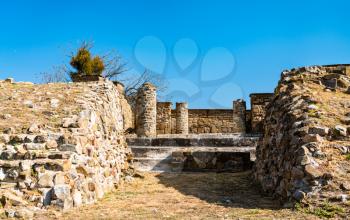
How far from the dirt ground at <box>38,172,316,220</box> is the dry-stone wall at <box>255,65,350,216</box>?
15.2 inches

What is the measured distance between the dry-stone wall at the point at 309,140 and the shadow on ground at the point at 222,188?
0.86 feet

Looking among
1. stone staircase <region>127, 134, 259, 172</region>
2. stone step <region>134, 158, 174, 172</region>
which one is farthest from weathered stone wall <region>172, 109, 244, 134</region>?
stone step <region>134, 158, 174, 172</region>

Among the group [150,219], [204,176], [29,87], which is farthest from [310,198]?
[29,87]

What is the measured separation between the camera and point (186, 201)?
20.5 ft

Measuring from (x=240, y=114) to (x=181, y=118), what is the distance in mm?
3129

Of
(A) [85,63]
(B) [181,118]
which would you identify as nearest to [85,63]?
(A) [85,63]

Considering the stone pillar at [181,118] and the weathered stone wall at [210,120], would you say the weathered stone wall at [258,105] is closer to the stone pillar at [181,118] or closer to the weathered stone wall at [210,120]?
the weathered stone wall at [210,120]

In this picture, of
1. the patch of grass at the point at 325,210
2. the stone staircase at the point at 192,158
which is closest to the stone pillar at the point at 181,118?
the stone staircase at the point at 192,158

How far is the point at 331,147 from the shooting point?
6008 mm

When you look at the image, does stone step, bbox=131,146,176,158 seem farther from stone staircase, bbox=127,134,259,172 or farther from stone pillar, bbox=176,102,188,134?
stone pillar, bbox=176,102,188,134

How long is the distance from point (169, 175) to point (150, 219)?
4311 mm

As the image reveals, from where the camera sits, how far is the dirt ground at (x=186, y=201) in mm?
5109

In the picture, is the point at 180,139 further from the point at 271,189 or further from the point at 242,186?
the point at 271,189

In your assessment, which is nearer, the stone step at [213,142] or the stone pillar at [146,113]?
the stone step at [213,142]
